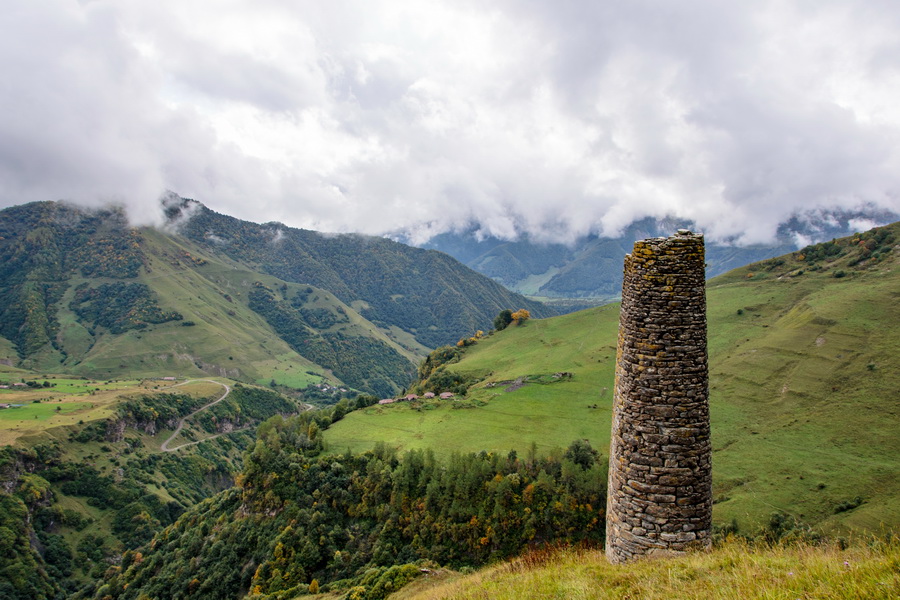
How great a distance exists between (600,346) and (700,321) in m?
118

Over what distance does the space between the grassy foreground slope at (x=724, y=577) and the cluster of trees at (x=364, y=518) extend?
152 feet

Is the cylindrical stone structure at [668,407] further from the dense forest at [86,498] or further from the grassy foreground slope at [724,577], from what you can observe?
the dense forest at [86,498]

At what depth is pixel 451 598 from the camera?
537 inches

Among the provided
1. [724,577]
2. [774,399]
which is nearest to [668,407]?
[724,577]

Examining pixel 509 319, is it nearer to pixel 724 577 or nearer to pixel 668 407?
pixel 668 407

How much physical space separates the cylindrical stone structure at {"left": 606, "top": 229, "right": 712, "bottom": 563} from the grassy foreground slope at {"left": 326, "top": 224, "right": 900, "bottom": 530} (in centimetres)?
4726

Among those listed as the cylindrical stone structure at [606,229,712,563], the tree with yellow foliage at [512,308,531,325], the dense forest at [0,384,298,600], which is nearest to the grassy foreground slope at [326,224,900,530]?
the tree with yellow foliage at [512,308,531,325]

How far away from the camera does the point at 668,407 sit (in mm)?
11094

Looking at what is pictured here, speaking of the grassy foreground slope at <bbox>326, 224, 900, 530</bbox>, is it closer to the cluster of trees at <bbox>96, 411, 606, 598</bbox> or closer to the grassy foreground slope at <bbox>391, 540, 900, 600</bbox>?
the cluster of trees at <bbox>96, 411, 606, 598</bbox>

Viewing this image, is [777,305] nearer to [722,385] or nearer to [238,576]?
[722,385]

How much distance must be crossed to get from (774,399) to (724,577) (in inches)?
3071

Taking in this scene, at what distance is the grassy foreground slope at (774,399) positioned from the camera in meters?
51.3

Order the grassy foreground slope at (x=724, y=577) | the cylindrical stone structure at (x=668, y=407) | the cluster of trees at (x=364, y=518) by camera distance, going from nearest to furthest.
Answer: the grassy foreground slope at (x=724, y=577), the cylindrical stone structure at (x=668, y=407), the cluster of trees at (x=364, y=518)

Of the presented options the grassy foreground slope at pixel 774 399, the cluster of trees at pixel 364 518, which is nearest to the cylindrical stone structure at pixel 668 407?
the grassy foreground slope at pixel 774 399
